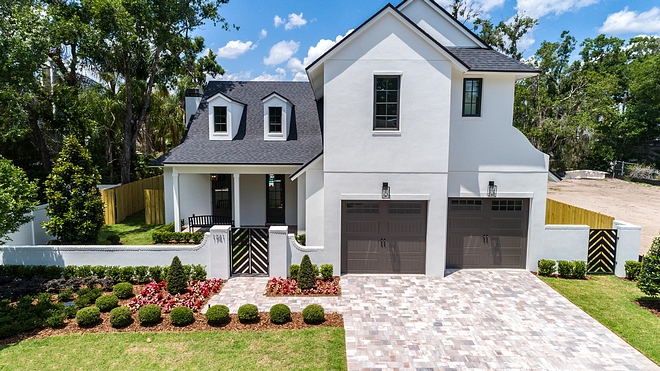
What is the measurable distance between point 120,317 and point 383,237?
25.7 feet

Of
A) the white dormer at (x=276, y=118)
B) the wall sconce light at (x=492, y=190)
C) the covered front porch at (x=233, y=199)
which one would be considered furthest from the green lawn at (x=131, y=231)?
the wall sconce light at (x=492, y=190)

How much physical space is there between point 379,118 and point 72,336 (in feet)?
33.0

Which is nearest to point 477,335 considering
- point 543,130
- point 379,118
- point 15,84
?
point 379,118

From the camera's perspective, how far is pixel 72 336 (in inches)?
323

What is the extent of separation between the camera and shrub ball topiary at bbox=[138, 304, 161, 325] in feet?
28.2

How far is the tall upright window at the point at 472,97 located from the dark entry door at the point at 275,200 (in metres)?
9.61

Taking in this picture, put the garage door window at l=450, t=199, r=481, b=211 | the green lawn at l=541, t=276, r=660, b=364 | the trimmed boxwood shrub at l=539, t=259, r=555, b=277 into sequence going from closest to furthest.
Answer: the green lawn at l=541, t=276, r=660, b=364
the trimmed boxwood shrub at l=539, t=259, r=555, b=277
the garage door window at l=450, t=199, r=481, b=211

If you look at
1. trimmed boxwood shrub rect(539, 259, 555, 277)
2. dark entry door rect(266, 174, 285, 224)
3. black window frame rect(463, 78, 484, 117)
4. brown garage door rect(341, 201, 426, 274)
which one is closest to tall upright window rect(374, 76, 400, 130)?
black window frame rect(463, 78, 484, 117)

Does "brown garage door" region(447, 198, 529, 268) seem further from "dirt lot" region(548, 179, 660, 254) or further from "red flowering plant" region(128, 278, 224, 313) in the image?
"red flowering plant" region(128, 278, 224, 313)

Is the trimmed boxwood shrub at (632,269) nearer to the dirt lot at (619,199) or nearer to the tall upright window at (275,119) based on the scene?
the dirt lot at (619,199)

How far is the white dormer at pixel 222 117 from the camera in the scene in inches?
670

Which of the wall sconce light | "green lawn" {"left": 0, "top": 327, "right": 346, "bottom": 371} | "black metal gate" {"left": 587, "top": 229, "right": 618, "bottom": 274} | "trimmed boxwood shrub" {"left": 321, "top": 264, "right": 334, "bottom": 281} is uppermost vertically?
the wall sconce light

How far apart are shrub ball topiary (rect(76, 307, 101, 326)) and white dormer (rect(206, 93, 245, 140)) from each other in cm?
1017

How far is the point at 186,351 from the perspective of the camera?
25.0 feet
